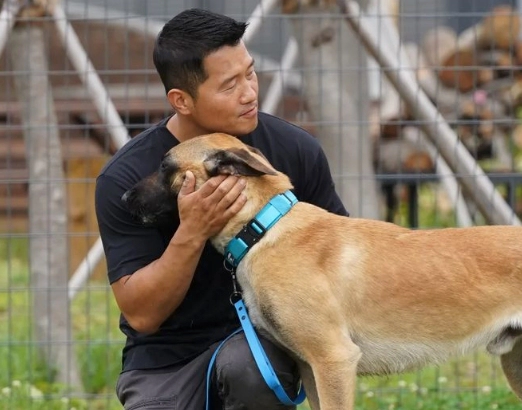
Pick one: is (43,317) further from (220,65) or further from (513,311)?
(513,311)

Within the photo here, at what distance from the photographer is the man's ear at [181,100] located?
13.5ft

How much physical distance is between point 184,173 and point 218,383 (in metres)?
0.75

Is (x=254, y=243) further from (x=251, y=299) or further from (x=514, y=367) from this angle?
(x=514, y=367)

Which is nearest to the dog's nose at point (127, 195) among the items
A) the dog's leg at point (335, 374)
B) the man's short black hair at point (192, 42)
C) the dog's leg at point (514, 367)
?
the man's short black hair at point (192, 42)

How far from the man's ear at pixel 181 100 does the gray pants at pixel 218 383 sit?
0.81m

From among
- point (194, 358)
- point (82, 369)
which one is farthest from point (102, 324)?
point (194, 358)

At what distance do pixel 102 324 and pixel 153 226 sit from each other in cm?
339

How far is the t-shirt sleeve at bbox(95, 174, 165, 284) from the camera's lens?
416cm

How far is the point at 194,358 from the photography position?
14.0ft

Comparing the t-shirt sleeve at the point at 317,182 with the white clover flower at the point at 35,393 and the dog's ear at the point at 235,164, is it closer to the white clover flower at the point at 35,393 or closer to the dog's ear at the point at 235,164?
the dog's ear at the point at 235,164

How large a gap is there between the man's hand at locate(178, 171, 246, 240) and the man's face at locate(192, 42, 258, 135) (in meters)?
0.26

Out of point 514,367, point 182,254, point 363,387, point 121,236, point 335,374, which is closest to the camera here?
point 335,374

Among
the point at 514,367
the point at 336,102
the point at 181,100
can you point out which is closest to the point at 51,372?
the point at 336,102

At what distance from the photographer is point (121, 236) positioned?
4.19m
